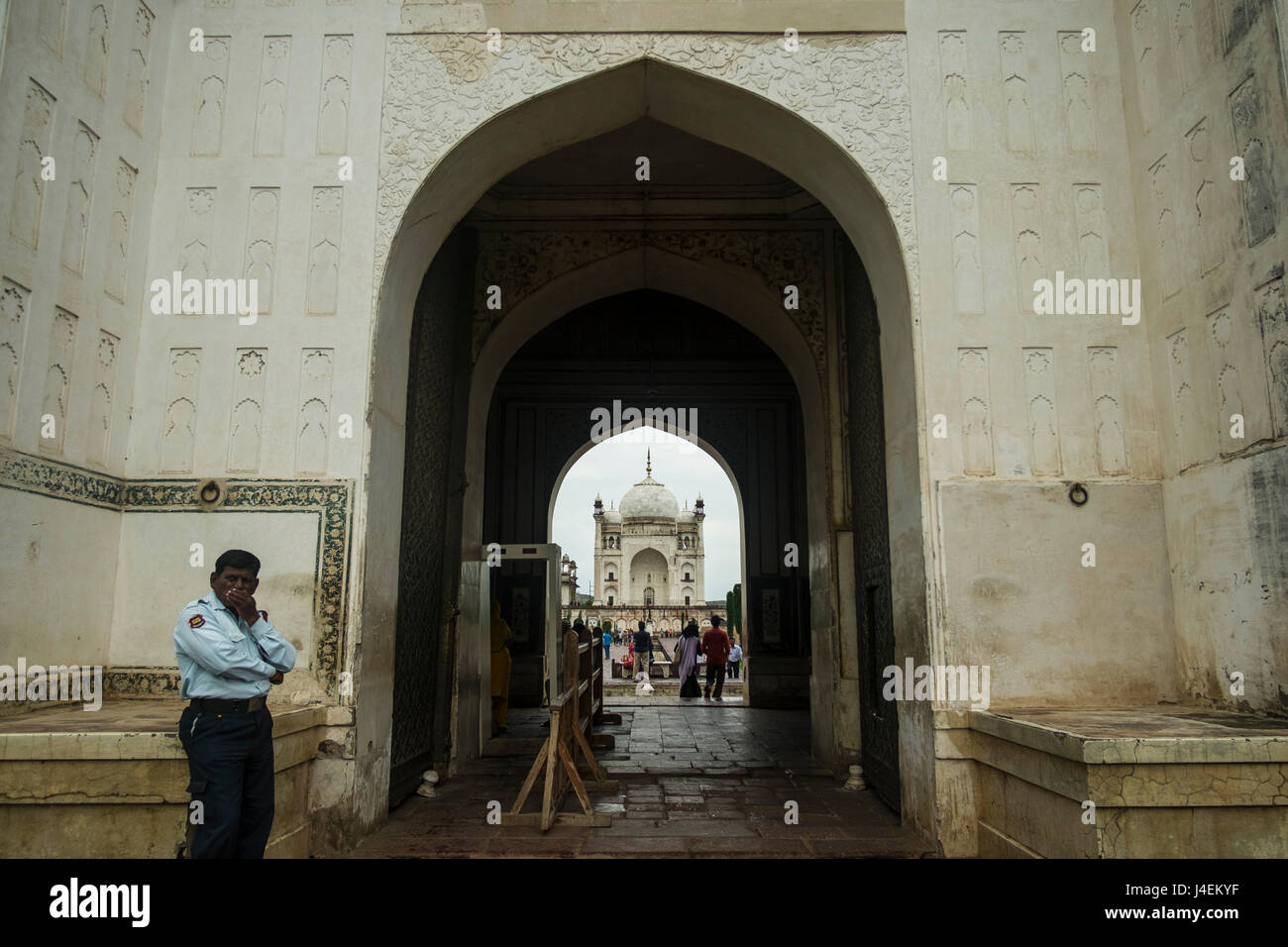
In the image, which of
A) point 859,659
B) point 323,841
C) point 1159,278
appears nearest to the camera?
point 323,841

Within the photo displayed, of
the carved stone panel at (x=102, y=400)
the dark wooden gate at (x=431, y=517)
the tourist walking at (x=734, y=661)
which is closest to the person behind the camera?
the carved stone panel at (x=102, y=400)

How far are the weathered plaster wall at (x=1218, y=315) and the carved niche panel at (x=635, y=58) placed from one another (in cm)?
114

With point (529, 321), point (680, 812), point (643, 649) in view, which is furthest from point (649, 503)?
point (680, 812)

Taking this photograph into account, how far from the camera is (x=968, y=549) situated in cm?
397

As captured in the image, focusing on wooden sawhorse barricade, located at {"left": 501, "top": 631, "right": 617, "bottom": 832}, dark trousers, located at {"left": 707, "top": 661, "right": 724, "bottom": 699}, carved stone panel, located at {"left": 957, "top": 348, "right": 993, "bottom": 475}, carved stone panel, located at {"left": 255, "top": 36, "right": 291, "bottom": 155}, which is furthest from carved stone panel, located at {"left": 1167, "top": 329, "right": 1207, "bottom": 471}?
dark trousers, located at {"left": 707, "top": 661, "right": 724, "bottom": 699}

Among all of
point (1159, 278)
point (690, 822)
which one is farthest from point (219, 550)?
point (1159, 278)

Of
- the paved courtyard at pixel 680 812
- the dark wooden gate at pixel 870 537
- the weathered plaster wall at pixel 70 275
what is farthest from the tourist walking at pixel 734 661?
the weathered plaster wall at pixel 70 275

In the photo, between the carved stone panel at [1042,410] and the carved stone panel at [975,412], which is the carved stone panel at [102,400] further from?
the carved stone panel at [1042,410]

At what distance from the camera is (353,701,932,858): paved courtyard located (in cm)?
399

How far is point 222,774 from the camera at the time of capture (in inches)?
109

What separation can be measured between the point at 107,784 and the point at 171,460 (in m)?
1.64

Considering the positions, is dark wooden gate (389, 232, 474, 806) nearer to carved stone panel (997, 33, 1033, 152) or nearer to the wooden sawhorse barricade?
the wooden sawhorse barricade

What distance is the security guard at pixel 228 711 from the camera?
8.98ft

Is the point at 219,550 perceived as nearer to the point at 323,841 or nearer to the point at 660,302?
the point at 323,841
